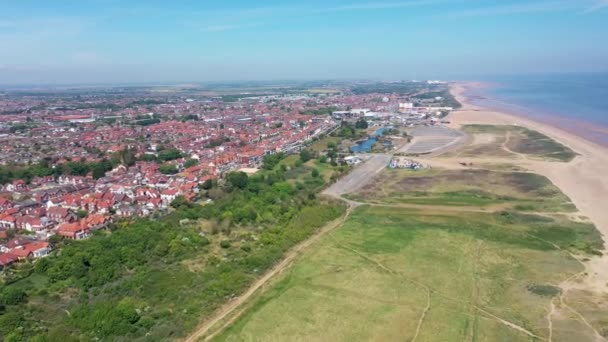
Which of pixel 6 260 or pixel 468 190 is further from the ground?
pixel 6 260

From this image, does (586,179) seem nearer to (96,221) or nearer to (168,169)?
(168,169)

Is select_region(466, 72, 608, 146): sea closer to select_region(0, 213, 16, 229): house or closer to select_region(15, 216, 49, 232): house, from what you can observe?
select_region(15, 216, 49, 232): house

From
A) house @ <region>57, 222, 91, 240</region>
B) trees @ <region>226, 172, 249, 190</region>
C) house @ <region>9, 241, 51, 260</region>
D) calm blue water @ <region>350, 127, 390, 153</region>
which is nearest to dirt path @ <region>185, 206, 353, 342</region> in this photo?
trees @ <region>226, 172, 249, 190</region>

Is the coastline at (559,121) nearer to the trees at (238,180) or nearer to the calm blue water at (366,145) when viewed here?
the calm blue water at (366,145)

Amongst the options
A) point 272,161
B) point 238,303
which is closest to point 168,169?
point 272,161

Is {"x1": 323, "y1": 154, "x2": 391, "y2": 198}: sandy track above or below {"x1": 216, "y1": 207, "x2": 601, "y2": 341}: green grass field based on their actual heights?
below

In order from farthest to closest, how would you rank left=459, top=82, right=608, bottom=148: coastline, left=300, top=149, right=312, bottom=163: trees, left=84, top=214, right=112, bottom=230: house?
left=459, top=82, right=608, bottom=148: coastline
left=300, top=149, right=312, bottom=163: trees
left=84, top=214, right=112, bottom=230: house

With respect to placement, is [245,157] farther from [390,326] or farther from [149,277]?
[390,326]
